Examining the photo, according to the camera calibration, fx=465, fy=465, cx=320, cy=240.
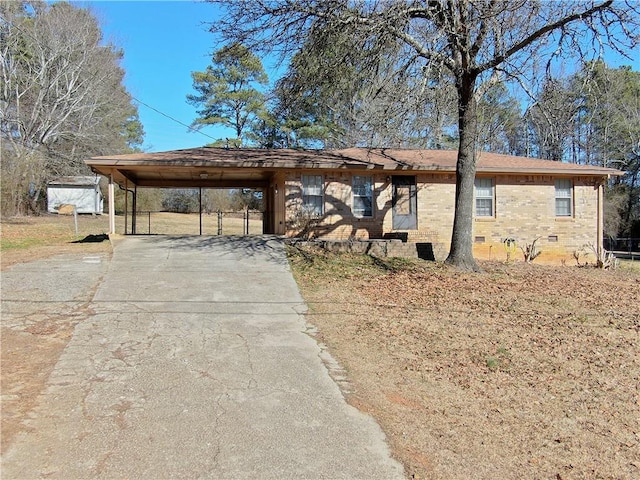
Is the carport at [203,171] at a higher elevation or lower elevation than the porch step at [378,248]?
higher

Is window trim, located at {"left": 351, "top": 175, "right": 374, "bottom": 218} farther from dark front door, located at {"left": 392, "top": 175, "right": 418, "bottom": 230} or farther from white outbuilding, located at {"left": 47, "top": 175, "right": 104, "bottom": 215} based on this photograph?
white outbuilding, located at {"left": 47, "top": 175, "right": 104, "bottom": 215}

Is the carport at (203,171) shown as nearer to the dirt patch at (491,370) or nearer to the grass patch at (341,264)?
the grass patch at (341,264)

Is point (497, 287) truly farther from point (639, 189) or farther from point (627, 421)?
point (639, 189)

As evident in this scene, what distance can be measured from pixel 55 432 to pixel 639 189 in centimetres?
4213

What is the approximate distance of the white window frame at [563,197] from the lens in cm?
1638

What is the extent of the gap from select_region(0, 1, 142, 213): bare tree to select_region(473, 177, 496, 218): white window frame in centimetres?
2275

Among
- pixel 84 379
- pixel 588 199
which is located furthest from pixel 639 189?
pixel 84 379

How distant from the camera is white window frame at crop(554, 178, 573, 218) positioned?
53.7ft

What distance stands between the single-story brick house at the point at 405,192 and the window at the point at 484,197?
0.11 feet

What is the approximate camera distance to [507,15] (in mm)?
9781

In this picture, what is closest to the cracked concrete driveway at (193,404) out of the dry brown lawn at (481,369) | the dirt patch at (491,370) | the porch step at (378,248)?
the dry brown lawn at (481,369)

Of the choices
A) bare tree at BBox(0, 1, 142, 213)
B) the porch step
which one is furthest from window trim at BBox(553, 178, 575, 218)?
bare tree at BBox(0, 1, 142, 213)

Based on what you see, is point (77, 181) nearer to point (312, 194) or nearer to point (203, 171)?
point (203, 171)

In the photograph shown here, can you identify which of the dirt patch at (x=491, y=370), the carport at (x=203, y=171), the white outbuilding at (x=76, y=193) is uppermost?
the white outbuilding at (x=76, y=193)
